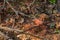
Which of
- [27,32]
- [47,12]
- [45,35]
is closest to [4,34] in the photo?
[27,32]

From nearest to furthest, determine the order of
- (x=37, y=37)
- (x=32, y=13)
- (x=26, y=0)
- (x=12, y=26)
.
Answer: (x=37, y=37), (x=12, y=26), (x=32, y=13), (x=26, y=0)

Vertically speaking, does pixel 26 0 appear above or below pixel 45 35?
above

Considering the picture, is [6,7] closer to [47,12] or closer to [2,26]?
[2,26]

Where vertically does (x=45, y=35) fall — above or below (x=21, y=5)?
below

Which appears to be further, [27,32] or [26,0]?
[26,0]

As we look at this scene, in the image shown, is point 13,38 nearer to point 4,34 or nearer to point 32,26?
point 4,34

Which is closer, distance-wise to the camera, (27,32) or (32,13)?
(27,32)

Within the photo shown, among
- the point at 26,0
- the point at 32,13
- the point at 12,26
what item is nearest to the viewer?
the point at 12,26

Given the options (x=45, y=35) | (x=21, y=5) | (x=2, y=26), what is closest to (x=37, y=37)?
(x=45, y=35)
